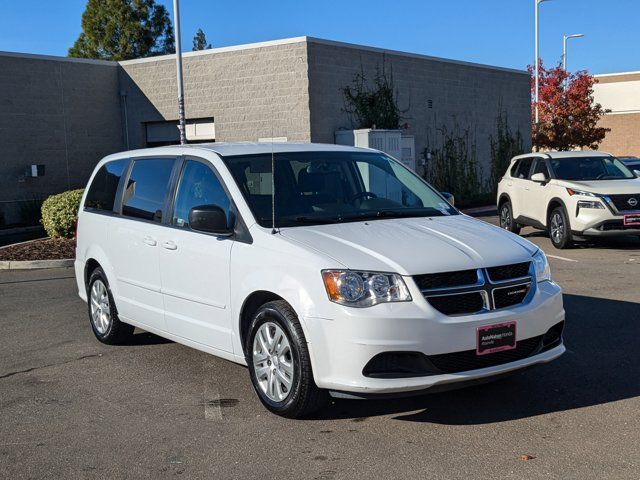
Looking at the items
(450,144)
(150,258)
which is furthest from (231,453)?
(450,144)

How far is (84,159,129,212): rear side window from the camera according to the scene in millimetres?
7723

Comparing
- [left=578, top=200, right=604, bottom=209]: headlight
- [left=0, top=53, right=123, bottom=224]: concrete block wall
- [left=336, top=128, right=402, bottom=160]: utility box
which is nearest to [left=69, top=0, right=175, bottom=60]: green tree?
[left=0, top=53, right=123, bottom=224]: concrete block wall

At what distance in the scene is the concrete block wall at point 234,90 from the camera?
830 inches

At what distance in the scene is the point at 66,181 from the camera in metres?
23.2

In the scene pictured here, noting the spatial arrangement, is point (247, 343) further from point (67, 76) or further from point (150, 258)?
point (67, 76)

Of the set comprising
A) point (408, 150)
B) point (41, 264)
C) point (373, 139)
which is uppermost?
point (373, 139)

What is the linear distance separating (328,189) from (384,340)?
1779 mm

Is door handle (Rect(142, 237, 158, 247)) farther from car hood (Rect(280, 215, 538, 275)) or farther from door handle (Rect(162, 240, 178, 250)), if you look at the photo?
car hood (Rect(280, 215, 538, 275))

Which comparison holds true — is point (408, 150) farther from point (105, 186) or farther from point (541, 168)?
point (105, 186)

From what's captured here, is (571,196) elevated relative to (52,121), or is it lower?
lower

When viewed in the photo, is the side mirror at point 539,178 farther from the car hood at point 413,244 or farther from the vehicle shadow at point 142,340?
the car hood at point 413,244

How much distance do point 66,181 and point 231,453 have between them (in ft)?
65.2

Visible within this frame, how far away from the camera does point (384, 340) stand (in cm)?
478

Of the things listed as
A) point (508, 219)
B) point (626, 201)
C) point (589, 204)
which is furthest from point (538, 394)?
point (508, 219)
